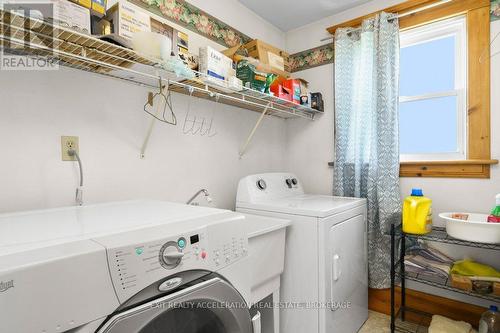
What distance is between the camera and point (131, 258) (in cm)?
70

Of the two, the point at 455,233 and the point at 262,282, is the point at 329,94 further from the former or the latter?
the point at 262,282

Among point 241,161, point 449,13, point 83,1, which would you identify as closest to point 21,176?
point 83,1

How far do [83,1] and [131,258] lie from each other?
1053 millimetres

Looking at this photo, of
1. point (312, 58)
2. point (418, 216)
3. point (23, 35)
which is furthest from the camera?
point (312, 58)

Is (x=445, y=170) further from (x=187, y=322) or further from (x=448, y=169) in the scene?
(x=187, y=322)

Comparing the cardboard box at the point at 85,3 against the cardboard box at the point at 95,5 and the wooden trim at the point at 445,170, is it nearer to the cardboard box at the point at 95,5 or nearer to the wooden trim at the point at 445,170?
the cardboard box at the point at 95,5

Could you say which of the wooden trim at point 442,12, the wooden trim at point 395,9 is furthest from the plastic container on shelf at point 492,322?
the wooden trim at point 395,9

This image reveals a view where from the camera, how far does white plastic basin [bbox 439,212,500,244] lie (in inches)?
60.1

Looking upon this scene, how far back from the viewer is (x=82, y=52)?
114 cm

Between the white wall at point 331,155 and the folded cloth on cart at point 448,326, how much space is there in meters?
0.19

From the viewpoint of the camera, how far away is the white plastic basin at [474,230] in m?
1.53

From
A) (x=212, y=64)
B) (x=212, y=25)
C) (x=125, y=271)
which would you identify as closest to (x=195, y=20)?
(x=212, y=25)

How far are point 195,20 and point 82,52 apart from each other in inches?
40.9

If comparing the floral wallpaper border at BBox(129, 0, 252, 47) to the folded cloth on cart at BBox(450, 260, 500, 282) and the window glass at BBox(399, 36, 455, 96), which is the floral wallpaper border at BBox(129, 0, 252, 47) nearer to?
the window glass at BBox(399, 36, 455, 96)
